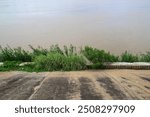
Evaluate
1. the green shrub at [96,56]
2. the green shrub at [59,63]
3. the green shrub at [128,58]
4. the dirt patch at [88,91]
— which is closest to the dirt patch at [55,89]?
the dirt patch at [88,91]

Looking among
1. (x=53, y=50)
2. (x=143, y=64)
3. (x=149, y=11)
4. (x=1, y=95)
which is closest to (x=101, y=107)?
(x=1, y=95)

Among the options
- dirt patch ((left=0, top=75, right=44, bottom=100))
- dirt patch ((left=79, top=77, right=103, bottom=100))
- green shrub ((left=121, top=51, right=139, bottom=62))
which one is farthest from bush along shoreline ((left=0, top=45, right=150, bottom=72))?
dirt patch ((left=79, top=77, right=103, bottom=100))

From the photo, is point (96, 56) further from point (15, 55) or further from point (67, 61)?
point (15, 55)

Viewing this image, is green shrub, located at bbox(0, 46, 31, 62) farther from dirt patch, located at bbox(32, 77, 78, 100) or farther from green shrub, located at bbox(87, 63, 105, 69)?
dirt patch, located at bbox(32, 77, 78, 100)

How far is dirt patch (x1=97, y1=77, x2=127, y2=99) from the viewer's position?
465 centimetres

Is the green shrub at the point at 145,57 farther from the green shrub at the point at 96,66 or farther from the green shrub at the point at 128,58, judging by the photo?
the green shrub at the point at 96,66

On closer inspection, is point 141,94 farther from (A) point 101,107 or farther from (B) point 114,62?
(B) point 114,62

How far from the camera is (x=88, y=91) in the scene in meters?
4.93

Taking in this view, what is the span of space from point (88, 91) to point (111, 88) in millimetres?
393

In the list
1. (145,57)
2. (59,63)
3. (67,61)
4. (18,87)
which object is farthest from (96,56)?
(18,87)

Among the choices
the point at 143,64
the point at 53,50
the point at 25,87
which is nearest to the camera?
the point at 25,87

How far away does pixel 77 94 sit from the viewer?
4.73 meters

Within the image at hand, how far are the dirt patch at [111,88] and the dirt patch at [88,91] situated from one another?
6.9 inches

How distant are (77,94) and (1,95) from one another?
95 cm
